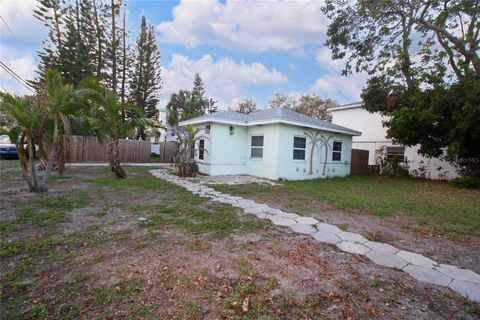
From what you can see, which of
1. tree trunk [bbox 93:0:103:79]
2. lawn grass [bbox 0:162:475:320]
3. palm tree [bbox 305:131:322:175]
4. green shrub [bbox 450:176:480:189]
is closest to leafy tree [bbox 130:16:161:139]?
tree trunk [bbox 93:0:103:79]

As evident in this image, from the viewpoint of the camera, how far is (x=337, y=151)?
39.5 ft

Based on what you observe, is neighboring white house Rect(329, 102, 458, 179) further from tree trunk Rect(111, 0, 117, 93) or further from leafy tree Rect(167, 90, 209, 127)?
tree trunk Rect(111, 0, 117, 93)

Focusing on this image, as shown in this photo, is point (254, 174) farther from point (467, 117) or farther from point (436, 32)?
point (436, 32)

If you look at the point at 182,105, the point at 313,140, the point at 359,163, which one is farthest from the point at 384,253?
the point at 182,105

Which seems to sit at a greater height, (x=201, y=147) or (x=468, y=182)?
(x=201, y=147)

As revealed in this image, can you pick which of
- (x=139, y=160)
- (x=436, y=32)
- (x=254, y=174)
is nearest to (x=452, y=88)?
(x=436, y=32)

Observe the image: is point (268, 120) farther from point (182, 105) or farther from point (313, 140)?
point (182, 105)

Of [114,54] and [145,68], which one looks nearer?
[114,54]

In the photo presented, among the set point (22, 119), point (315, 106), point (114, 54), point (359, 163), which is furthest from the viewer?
point (315, 106)

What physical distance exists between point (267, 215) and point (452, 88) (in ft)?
33.3

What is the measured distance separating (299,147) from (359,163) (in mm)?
5901

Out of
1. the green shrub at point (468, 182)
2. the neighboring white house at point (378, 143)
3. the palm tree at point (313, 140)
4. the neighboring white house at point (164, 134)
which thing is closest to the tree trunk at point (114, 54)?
the neighboring white house at point (164, 134)

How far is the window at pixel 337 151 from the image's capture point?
11.9m

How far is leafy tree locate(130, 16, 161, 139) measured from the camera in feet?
75.4
